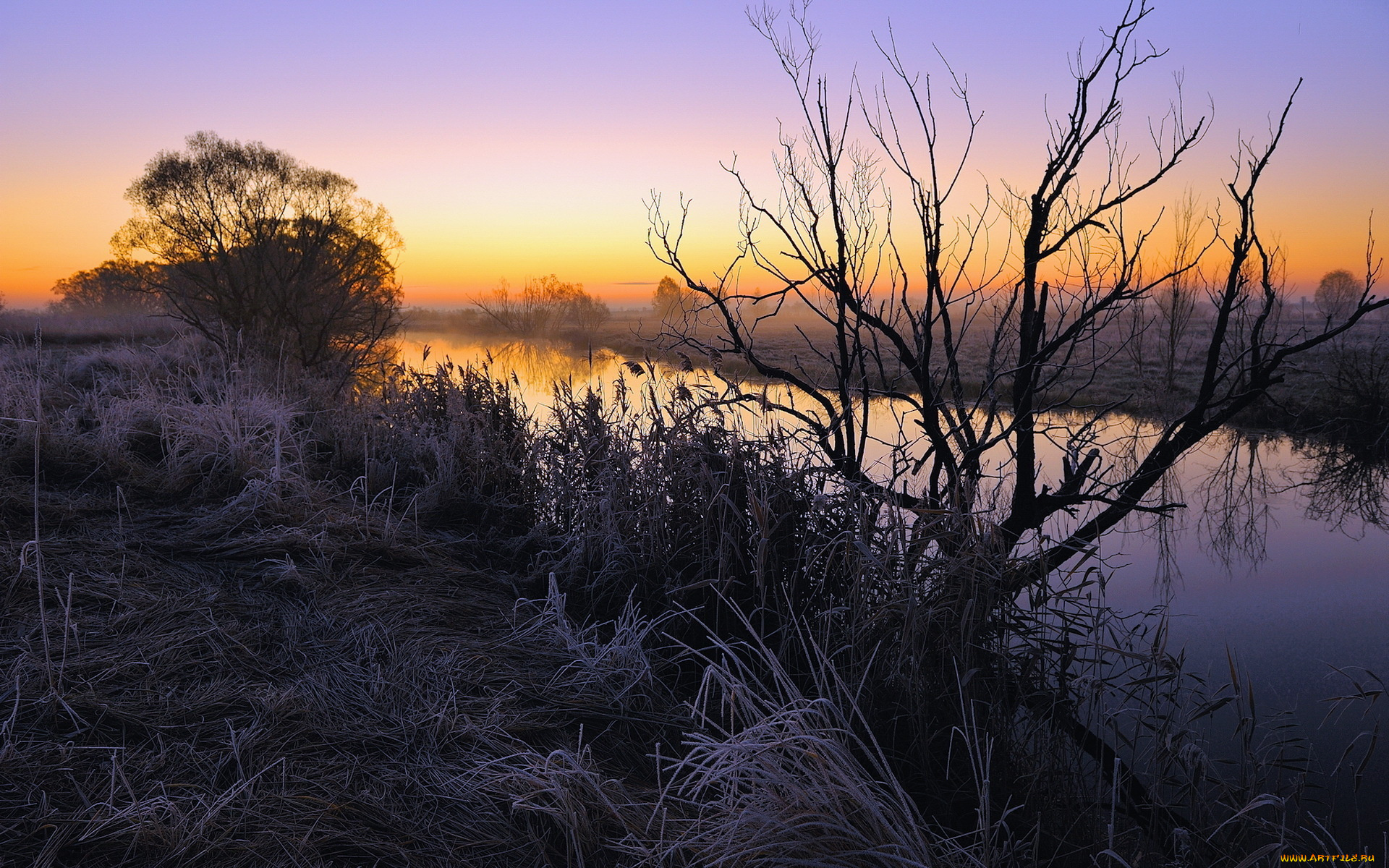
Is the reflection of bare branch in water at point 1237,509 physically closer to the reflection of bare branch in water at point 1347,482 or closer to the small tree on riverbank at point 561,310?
the reflection of bare branch in water at point 1347,482

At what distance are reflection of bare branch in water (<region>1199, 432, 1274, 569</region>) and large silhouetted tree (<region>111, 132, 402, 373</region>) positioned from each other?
35.5 feet

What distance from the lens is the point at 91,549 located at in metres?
3.27

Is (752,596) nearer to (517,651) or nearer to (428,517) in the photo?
(517,651)

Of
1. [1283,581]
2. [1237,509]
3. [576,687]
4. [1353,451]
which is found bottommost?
[1283,581]

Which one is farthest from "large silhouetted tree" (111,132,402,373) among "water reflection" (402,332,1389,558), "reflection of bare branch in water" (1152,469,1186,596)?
"reflection of bare branch in water" (1152,469,1186,596)

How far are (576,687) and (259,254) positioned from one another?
1350 centimetres

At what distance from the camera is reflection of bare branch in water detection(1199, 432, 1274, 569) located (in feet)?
21.8

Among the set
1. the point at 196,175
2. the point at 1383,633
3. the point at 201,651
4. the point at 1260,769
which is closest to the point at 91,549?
the point at 201,651

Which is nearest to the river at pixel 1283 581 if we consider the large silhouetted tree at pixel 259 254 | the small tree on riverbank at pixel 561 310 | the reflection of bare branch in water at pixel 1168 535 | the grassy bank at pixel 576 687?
the reflection of bare branch in water at pixel 1168 535

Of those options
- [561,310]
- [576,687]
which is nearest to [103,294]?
[561,310]

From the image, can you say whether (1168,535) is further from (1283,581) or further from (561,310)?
(561,310)

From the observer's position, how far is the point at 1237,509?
7.75m

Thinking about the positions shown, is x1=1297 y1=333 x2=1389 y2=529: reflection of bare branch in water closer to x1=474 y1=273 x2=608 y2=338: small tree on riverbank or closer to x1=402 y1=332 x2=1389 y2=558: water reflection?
x1=402 y1=332 x2=1389 y2=558: water reflection

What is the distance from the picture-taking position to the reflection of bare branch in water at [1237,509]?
6633mm
